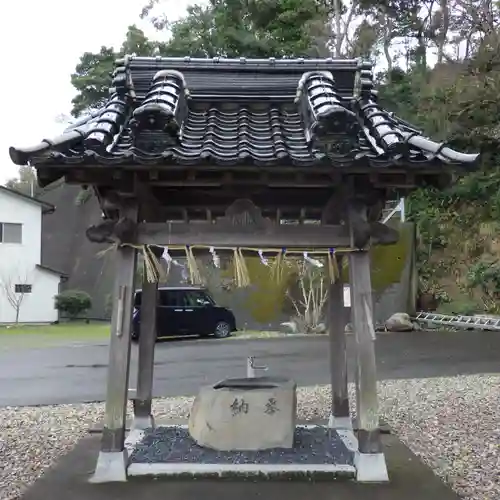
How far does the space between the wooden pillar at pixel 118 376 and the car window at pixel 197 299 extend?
13.4 meters

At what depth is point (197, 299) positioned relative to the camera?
18.1 metres

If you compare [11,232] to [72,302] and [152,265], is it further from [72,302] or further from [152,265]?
[152,265]

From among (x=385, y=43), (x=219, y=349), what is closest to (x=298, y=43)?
(x=385, y=43)

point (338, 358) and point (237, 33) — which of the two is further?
point (237, 33)

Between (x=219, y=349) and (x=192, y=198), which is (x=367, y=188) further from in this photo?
(x=219, y=349)

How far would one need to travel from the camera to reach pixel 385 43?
2691cm

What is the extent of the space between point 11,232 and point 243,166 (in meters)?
25.7

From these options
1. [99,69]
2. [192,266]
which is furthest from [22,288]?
[192,266]

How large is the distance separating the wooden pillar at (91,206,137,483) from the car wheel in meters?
13.8

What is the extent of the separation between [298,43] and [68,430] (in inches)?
816

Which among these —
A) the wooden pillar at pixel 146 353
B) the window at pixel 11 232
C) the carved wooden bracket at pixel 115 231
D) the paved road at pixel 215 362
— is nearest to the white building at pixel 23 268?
the window at pixel 11 232

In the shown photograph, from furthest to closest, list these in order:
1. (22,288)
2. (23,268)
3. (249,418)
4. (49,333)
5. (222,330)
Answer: (23,268)
(22,288)
(49,333)
(222,330)
(249,418)

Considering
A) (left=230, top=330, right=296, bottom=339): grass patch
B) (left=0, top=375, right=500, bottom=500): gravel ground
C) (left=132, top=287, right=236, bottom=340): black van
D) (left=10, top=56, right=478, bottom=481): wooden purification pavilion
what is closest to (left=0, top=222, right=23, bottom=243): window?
(left=132, top=287, right=236, bottom=340): black van

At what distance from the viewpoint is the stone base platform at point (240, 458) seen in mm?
4754
